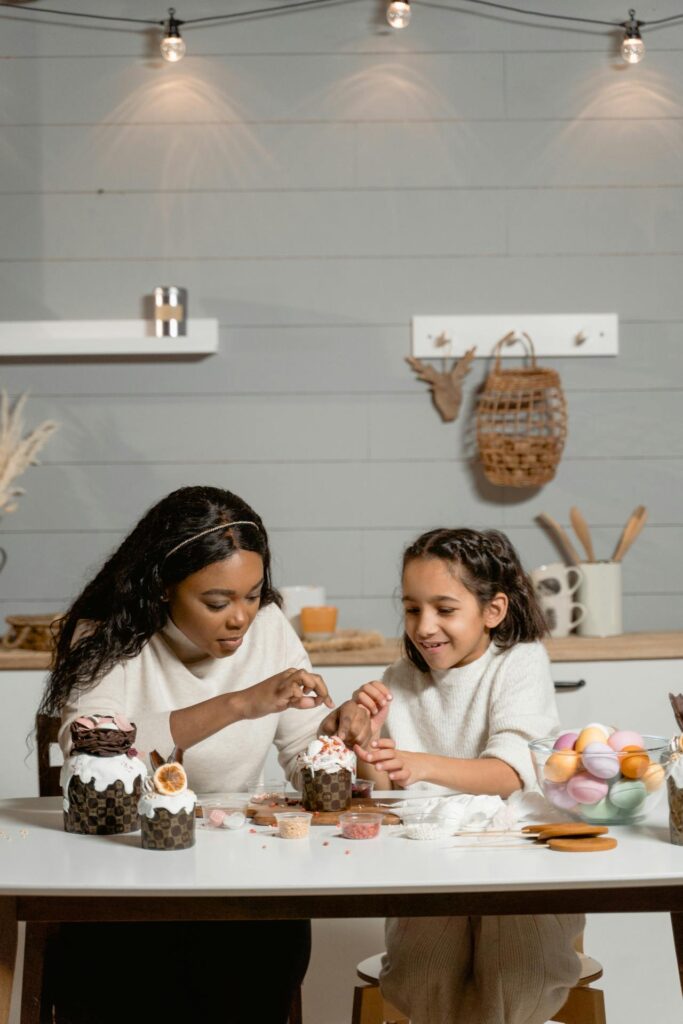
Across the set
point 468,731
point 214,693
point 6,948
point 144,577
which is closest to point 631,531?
point 468,731

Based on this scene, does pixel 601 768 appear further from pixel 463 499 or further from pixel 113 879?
pixel 463 499

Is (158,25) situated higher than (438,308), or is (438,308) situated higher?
(158,25)

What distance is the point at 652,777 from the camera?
150 cm

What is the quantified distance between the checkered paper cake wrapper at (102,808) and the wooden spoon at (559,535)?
184cm

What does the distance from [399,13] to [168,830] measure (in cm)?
231

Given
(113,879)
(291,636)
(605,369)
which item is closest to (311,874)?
(113,879)

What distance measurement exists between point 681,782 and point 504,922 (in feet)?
1.08

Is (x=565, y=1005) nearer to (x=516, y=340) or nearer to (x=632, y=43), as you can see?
(x=516, y=340)

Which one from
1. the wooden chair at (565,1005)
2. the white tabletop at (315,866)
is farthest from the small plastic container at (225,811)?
the wooden chair at (565,1005)

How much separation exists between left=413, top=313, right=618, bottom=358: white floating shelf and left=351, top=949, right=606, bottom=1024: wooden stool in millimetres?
1714

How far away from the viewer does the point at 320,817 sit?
162cm

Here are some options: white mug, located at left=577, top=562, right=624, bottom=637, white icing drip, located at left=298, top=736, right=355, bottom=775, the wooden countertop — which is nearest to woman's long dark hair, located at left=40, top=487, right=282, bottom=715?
white icing drip, located at left=298, top=736, right=355, bottom=775

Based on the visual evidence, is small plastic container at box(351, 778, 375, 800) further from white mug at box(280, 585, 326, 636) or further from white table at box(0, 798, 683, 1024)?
white mug at box(280, 585, 326, 636)

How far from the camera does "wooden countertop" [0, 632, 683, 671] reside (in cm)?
280
